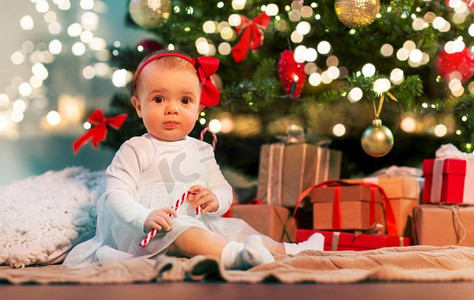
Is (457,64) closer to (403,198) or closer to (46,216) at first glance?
(403,198)

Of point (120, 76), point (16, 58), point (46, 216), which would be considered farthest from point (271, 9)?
point (16, 58)

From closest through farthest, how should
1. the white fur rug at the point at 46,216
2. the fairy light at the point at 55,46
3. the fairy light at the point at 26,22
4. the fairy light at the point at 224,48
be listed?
the white fur rug at the point at 46,216, the fairy light at the point at 224,48, the fairy light at the point at 55,46, the fairy light at the point at 26,22

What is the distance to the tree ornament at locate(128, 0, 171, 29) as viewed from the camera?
2.23 m

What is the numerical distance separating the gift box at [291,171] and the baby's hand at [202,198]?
31.3 inches

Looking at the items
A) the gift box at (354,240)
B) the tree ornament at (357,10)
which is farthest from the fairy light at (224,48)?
the gift box at (354,240)

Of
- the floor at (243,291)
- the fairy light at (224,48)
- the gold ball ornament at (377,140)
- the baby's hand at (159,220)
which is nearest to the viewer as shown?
the floor at (243,291)

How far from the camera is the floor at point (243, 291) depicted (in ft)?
2.87

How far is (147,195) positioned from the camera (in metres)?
1.53

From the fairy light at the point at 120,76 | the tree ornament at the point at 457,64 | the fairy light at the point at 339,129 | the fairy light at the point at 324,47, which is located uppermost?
the fairy light at the point at 324,47

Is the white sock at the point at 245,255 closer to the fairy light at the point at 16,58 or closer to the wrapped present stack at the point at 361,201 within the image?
the wrapped present stack at the point at 361,201

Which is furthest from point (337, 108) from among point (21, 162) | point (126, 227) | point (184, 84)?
point (21, 162)

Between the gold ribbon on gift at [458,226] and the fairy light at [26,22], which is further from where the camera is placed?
the fairy light at [26,22]

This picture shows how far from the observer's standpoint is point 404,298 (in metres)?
0.85

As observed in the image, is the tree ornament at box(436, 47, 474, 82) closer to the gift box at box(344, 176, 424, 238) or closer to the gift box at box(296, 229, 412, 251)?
the gift box at box(344, 176, 424, 238)
